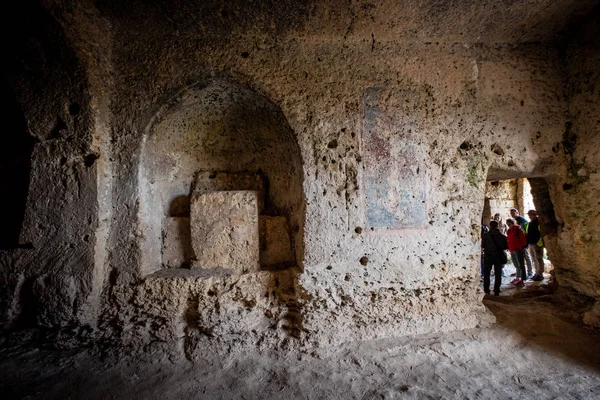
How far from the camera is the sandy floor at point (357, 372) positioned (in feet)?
6.79

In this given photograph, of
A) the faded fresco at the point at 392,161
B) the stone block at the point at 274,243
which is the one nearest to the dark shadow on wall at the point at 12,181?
the stone block at the point at 274,243

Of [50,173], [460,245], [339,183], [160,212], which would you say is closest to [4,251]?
[50,173]

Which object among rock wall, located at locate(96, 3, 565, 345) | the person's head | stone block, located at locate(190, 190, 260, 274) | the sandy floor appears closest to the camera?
the sandy floor

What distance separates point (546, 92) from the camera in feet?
9.89

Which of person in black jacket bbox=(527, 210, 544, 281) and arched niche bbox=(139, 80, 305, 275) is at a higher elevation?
arched niche bbox=(139, 80, 305, 275)

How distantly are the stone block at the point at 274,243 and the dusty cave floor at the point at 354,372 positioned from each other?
92 centimetres

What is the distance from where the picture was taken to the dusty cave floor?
81.5 inches

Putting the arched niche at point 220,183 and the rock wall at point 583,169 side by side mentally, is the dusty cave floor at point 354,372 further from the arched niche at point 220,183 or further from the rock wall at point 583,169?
the arched niche at point 220,183

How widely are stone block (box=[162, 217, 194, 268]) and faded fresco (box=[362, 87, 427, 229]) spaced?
1.93 meters

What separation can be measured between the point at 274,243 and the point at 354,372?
1.42 metres

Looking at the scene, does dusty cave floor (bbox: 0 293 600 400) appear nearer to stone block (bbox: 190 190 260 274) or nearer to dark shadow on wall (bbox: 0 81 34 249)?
stone block (bbox: 190 190 260 274)

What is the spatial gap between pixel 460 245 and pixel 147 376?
3107 mm

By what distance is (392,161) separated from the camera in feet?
9.09

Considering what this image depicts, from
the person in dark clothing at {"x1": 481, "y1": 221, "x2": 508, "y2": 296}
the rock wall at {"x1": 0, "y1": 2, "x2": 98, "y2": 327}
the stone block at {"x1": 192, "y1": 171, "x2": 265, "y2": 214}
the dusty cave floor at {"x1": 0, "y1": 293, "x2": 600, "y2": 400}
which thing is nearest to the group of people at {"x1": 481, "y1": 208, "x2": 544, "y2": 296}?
the person in dark clothing at {"x1": 481, "y1": 221, "x2": 508, "y2": 296}
